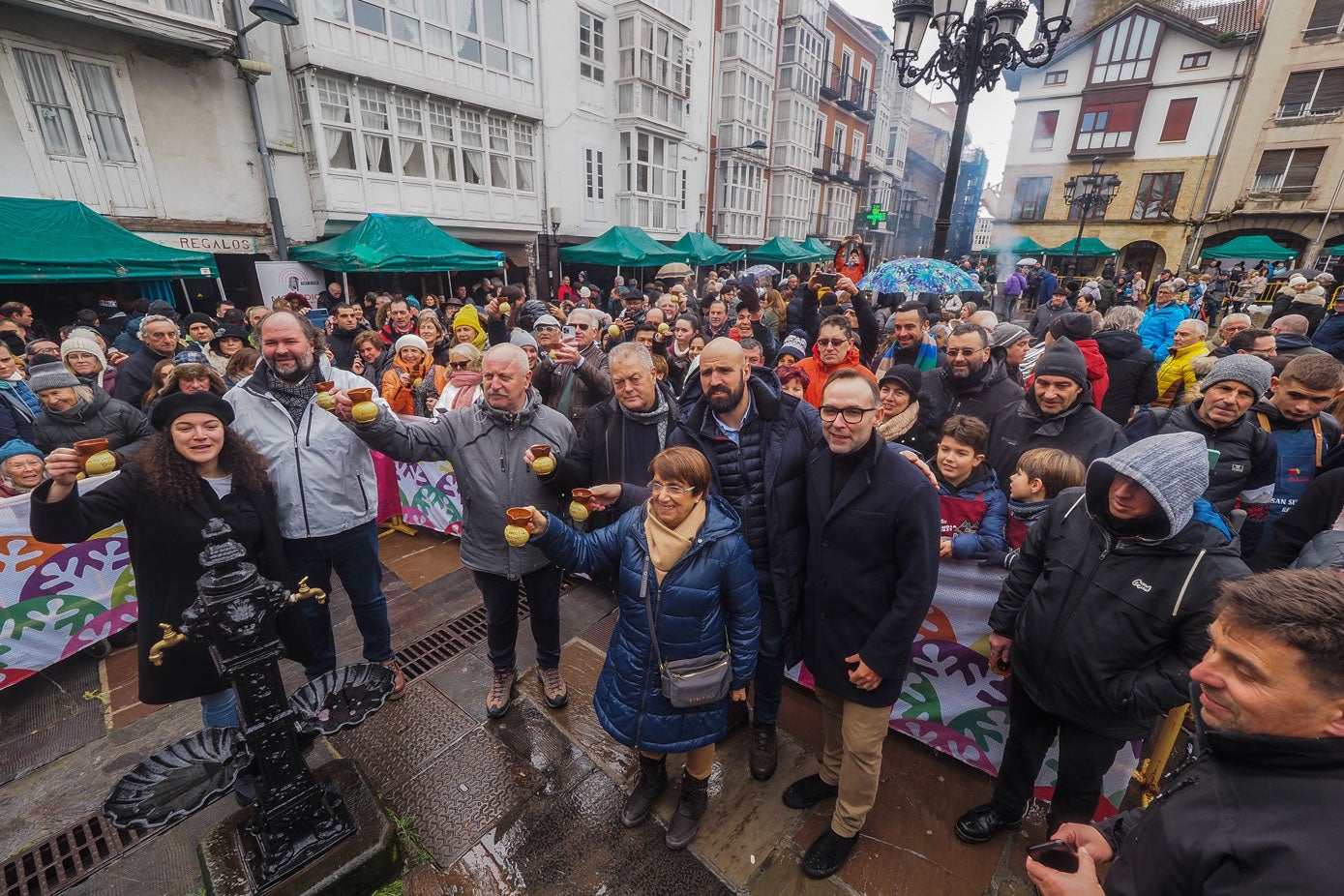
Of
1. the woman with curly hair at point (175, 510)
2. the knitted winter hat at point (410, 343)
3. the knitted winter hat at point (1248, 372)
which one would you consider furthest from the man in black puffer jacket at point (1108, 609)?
the knitted winter hat at point (410, 343)

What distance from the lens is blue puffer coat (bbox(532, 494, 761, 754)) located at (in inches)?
93.1

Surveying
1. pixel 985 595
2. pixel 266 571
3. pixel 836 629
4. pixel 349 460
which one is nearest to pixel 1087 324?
pixel 985 595

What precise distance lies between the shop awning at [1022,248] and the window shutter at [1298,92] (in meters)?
9.61

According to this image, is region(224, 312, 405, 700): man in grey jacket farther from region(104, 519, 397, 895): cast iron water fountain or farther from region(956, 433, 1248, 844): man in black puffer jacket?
region(956, 433, 1248, 844): man in black puffer jacket

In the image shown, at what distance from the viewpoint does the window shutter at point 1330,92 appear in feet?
73.3

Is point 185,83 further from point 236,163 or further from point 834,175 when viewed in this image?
point 834,175

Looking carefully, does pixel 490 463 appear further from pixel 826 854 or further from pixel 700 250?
pixel 700 250

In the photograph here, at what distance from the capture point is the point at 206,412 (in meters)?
2.41

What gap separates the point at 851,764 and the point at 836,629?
1.97 feet

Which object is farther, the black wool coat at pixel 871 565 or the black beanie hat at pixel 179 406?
the black beanie hat at pixel 179 406

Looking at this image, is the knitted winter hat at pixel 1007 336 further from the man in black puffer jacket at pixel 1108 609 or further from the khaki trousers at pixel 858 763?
the khaki trousers at pixel 858 763

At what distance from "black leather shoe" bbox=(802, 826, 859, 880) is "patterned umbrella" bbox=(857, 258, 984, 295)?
5.82 meters

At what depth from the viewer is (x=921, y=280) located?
686 centimetres

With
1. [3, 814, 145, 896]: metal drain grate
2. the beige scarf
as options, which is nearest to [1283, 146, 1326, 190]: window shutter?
the beige scarf
